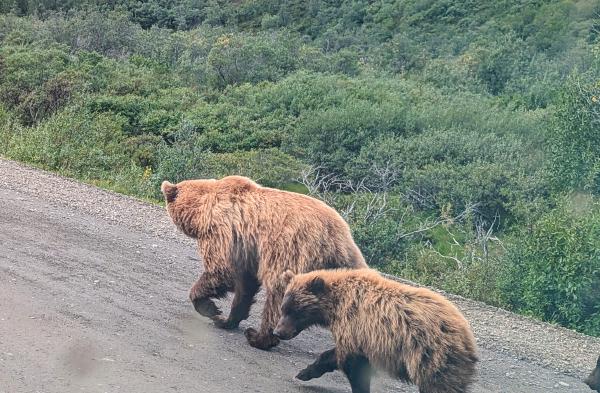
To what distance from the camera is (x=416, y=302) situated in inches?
272

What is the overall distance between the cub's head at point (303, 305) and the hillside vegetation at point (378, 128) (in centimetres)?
Answer: 587

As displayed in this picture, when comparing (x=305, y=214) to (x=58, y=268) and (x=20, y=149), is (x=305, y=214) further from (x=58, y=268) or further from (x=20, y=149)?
(x=20, y=149)

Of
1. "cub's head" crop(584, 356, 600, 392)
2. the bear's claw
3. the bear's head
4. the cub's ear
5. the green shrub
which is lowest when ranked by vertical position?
the green shrub

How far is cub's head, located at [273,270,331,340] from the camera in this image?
24.0ft

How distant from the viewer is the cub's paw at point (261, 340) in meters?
7.96

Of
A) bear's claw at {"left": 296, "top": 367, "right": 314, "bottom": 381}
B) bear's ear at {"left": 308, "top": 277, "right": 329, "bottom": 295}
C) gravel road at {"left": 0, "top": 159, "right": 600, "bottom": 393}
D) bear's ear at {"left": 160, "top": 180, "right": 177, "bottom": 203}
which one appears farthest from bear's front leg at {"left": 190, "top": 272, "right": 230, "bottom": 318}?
bear's claw at {"left": 296, "top": 367, "right": 314, "bottom": 381}

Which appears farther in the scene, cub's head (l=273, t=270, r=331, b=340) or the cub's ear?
the cub's ear

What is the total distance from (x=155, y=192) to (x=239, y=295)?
26.4ft

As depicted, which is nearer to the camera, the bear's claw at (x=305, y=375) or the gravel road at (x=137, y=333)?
the gravel road at (x=137, y=333)

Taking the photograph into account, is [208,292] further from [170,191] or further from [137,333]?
[170,191]

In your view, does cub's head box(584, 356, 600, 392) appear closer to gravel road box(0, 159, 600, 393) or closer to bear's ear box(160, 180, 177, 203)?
gravel road box(0, 159, 600, 393)

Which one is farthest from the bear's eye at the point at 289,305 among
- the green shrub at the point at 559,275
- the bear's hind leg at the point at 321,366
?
the green shrub at the point at 559,275

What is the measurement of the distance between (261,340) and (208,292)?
2.32ft

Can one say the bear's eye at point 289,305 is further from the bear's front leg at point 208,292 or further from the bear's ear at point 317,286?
the bear's front leg at point 208,292
